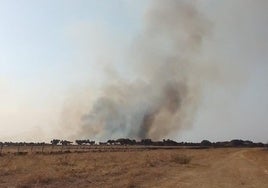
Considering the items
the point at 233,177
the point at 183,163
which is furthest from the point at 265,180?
the point at 183,163

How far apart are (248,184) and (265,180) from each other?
8.16 feet

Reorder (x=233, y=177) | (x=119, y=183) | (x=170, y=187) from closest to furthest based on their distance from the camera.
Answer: (x=170, y=187) → (x=119, y=183) → (x=233, y=177)

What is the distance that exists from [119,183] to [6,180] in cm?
603

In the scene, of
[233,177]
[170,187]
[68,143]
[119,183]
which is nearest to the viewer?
[170,187]

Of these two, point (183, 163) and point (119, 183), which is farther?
point (183, 163)

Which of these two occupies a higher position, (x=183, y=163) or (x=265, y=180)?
(x=183, y=163)

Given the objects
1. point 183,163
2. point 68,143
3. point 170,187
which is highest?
point 68,143

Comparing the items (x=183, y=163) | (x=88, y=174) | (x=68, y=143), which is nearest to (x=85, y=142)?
(x=68, y=143)

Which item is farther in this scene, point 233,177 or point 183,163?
point 183,163

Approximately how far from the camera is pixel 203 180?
2666cm

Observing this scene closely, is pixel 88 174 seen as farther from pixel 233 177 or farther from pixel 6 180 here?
pixel 233 177

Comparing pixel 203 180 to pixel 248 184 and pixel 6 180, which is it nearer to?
pixel 248 184

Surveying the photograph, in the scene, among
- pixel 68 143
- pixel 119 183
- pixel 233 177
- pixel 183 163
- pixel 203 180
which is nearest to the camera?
pixel 119 183

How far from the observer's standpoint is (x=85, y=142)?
184000 mm
